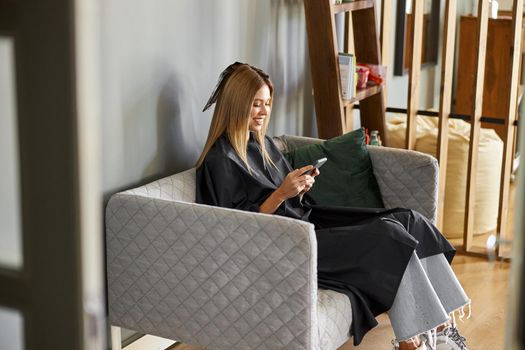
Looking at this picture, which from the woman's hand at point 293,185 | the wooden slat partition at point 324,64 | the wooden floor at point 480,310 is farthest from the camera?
the wooden slat partition at point 324,64

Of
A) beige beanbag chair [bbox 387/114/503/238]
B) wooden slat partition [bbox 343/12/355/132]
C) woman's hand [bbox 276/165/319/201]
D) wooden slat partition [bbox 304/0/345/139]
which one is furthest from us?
beige beanbag chair [bbox 387/114/503/238]

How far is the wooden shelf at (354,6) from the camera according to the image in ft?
12.3

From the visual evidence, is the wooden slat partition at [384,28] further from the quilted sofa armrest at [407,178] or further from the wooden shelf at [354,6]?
the quilted sofa armrest at [407,178]

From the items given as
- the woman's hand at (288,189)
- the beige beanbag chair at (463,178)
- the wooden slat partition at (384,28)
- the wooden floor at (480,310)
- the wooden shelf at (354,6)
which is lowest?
the wooden floor at (480,310)

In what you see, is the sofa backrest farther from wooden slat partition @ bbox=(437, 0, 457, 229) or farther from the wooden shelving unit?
wooden slat partition @ bbox=(437, 0, 457, 229)

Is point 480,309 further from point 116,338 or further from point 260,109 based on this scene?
point 116,338

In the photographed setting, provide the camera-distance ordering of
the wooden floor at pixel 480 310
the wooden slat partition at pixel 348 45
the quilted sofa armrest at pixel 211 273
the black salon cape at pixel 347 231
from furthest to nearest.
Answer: the wooden slat partition at pixel 348 45 → the wooden floor at pixel 480 310 → the black salon cape at pixel 347 231 → the quilted sofa armrest at pixel 211 273

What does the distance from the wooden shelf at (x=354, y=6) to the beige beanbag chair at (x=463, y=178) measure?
2.68ft

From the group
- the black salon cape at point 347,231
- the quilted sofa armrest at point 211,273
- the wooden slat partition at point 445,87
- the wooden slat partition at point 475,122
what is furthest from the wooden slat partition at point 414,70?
the quilted sofa armrest at point 211,273

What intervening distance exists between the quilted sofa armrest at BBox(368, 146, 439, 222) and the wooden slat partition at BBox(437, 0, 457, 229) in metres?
0.82

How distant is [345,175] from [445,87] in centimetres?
100

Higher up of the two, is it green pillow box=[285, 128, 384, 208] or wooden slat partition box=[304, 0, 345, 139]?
wooden slat partition box=[304, 0, 345, 139]

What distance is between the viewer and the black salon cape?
9.33 ft

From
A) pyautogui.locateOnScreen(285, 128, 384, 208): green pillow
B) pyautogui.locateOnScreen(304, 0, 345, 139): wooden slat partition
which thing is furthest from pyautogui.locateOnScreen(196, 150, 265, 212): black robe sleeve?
pyautogui.locateOnScreen(304, 0, 345, 139): wooden slat partition
